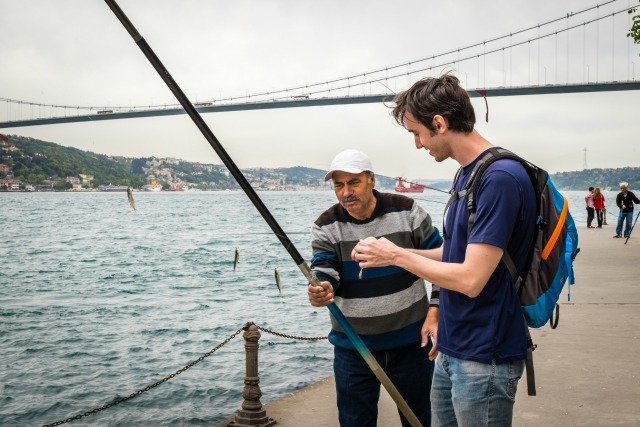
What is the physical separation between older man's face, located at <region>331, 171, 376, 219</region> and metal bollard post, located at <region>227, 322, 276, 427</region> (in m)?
2.34

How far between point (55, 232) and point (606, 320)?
57.9 meters

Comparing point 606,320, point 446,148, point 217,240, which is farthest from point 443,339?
point 217,240

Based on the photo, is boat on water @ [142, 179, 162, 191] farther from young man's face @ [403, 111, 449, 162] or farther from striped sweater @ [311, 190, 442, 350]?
young man's face @ [403, 111, 449, 162]

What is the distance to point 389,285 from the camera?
3.41 m

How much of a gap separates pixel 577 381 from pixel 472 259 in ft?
14.0

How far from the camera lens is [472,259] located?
2.26 metres

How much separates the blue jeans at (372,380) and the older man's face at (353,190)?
62 cm

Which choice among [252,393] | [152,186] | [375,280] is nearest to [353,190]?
[375,280]

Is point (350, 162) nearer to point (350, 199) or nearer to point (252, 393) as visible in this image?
point (350, 199)

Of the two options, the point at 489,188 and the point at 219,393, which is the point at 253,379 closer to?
the point at 489,188

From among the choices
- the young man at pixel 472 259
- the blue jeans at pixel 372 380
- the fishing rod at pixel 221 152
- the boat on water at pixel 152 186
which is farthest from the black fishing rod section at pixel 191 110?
the boat on water at pixel 152 186

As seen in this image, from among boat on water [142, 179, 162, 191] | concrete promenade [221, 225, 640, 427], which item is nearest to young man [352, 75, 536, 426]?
concrete promenade [221, 225, 640, 427]

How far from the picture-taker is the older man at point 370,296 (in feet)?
11.1

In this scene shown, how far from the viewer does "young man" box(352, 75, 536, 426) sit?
2.26 meters
